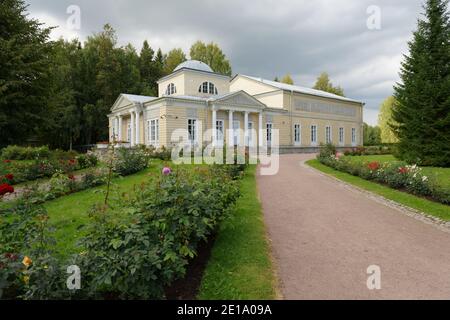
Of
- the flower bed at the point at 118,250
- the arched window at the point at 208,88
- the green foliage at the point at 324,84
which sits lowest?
the flower bed at the point at 118,250

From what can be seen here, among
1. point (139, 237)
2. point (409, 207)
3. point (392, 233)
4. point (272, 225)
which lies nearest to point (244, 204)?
point (272, 225)

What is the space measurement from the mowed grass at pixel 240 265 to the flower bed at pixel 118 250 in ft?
1.90

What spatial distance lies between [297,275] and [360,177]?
1016cm

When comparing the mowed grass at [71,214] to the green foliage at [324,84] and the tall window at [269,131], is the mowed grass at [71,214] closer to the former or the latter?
the tall window at [269,131]

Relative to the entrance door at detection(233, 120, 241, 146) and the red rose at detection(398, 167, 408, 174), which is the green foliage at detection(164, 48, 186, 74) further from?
the red rose at detection(398, 167, 408, 174)

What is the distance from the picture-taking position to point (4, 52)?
64.0 feet

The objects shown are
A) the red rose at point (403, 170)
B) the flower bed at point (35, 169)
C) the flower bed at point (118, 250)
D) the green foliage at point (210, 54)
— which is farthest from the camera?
the green foliage at point (210, 54)

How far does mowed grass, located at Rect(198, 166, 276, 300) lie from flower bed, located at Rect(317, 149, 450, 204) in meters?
5.91

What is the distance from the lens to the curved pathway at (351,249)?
3.91 m

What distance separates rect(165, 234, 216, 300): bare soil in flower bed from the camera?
12.0 feet

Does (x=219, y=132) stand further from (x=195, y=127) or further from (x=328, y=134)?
(x=328, y=134)

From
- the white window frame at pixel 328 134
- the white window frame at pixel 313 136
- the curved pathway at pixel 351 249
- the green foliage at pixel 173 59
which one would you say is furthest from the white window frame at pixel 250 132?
the green foliage at pixel 173 59

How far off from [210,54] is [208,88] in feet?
73.3

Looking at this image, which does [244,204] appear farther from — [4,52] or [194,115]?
[4,52]
